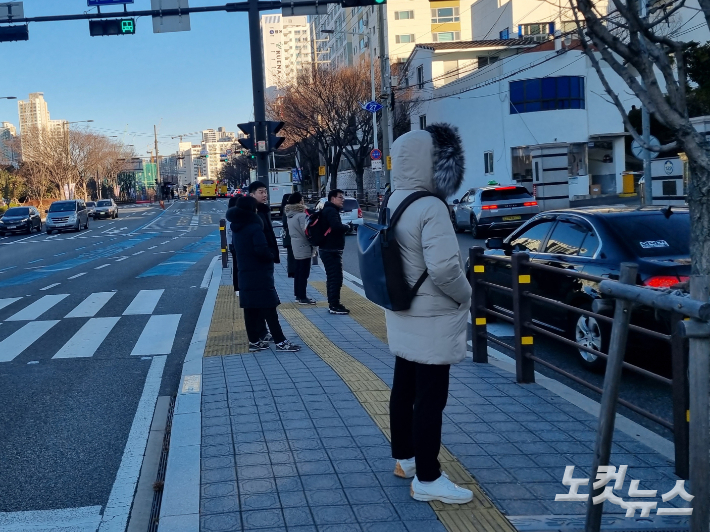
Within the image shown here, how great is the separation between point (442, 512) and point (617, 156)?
40.7 metres

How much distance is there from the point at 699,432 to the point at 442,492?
5.32ft

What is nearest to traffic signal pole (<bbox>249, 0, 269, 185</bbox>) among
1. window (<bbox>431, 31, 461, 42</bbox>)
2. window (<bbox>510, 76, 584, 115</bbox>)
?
window (<bbox>510, 76, 584, 115</bbox>)

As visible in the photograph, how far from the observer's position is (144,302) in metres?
13.3

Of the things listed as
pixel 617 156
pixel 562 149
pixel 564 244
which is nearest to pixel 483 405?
pixel 564 244

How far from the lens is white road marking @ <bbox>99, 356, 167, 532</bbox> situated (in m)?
4.17

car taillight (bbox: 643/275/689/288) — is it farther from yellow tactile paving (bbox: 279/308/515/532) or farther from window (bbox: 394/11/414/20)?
window (bbox: 394/11/414/20)

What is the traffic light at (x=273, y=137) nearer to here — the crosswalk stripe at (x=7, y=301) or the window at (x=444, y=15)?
the crosswalk stripe at (x=7, y=301)

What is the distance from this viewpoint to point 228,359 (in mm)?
7816

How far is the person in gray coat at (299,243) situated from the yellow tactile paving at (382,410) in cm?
101

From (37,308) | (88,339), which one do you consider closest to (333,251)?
(88,339)

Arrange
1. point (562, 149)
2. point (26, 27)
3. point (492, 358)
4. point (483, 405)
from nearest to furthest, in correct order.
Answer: point (483, 405) < point (492, 358) < point (26, 27) < point (562, 149)

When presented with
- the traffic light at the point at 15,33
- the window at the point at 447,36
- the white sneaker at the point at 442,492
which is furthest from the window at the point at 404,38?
the white sneaker at the point at 442,492

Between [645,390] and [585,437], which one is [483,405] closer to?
[585,437]

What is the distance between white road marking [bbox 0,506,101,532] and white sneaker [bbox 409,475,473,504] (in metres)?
1.79
